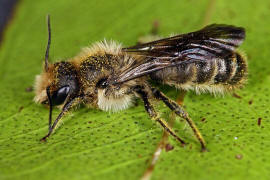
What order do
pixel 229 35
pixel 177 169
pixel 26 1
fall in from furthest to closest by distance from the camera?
pixel 26 1 < pixel 229 35 < pixel 177 169

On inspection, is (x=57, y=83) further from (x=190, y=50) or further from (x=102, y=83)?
(x=190, y=50)

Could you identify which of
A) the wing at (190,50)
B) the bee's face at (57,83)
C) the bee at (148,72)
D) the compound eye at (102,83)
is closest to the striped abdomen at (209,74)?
the bee at (148,72)

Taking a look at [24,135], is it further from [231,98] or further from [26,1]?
[26,1]

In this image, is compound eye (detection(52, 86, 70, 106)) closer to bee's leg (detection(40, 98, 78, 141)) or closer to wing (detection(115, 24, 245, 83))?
bee's leg (detection(40, 98, 78, 141))

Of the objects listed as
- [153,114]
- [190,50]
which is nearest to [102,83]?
[153,114]

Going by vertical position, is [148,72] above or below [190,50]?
below

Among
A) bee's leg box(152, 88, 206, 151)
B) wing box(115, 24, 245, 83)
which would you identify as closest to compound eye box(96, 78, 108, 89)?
wing box(115, 24, 245, 83)

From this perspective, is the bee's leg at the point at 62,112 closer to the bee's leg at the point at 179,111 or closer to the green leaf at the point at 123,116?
the green leaf at the point at 123,116

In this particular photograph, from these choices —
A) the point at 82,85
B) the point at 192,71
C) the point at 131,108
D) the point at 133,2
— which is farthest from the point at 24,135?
the point at 133,2
